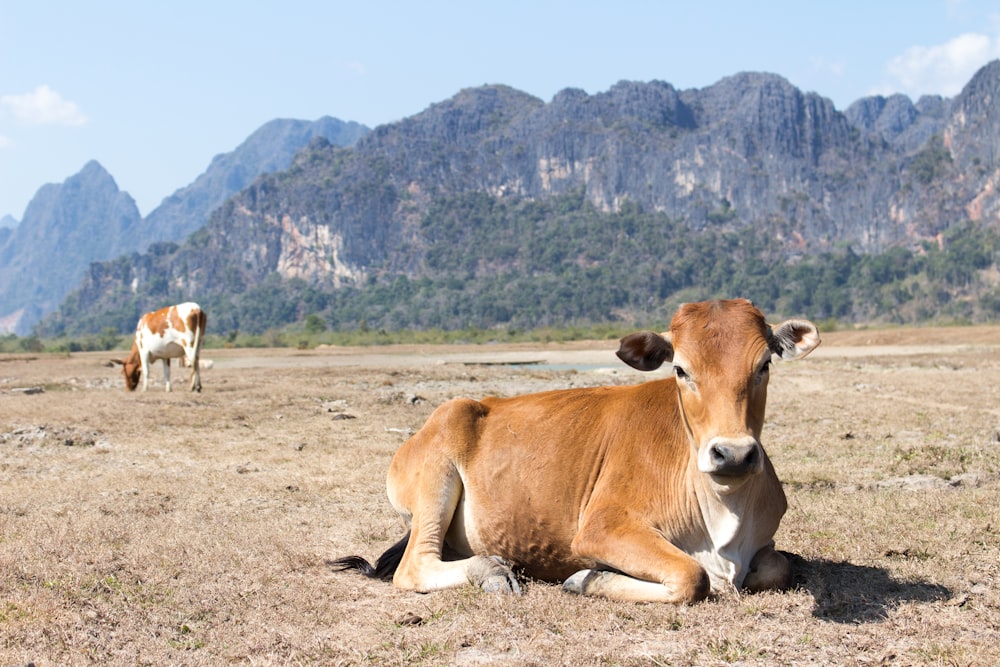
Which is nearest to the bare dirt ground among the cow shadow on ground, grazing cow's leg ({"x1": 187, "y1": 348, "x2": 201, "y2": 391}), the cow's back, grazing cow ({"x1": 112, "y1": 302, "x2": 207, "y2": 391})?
the cow shadow on ground

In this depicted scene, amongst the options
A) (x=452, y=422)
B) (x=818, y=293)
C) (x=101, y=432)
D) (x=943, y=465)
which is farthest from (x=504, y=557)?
(x=818, y=293)

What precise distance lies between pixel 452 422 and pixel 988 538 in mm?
3794

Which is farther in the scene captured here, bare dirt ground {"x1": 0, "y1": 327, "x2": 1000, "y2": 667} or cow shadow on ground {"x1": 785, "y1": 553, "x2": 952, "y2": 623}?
cow shadow on ground {"x1": 785, "y1": 553, "x2": 952, "y2": 623}

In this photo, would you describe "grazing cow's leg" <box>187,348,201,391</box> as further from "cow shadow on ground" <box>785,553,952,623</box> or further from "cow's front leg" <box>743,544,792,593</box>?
"cow's front leg" <box>743,544,792,593</box>

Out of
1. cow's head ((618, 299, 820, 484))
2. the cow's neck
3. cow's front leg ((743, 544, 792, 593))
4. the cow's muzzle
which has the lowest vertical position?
cow's front leg ((743, 544, 792, 593))

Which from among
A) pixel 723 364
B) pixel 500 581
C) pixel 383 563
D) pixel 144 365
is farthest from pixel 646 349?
pixel 144 365

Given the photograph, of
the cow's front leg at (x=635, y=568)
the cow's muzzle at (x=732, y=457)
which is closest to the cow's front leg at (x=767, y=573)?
the cow's front leg at (x=635, y=568)

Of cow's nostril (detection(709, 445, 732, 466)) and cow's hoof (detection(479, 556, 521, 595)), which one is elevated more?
cow's nostril (detection(709, 445, 732, 466))

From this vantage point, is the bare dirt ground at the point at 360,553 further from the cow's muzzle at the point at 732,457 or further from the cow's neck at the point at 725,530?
the cow's muzzle at the point at 732,457

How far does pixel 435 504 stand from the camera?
6.65 m

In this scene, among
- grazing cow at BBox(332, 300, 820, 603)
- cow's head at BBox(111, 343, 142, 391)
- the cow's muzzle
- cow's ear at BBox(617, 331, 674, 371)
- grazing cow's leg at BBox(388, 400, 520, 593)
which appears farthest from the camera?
cow's head at BBox(111, 343, 142, 391)

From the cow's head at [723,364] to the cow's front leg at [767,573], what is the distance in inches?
32.6

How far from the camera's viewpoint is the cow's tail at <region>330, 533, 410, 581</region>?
677 centimetres

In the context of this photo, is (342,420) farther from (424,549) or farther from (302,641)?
(302,641)
